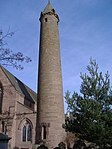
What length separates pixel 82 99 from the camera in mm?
19688

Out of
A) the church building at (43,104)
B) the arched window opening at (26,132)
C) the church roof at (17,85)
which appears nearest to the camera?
the church building at (43,104)

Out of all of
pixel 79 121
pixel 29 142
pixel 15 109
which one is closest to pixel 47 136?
pixel 29 142

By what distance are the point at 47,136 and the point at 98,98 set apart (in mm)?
13476

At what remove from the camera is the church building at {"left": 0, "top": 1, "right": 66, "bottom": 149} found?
31266 millimetres

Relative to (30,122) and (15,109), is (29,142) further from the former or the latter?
(15,109)

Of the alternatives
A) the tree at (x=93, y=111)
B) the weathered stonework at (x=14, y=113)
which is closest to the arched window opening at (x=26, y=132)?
the weathered stonework at (x=14, y=113)

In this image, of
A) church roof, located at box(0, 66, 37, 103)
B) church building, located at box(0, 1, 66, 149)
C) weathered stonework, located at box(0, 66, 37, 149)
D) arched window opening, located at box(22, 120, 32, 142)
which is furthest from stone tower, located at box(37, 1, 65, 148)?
church roof, located at box(0, 66, 37, 103)

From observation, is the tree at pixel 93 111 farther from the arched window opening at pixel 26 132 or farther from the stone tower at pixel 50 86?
the arched window opening at pixel 26 132

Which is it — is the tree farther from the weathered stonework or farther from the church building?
the weathered stonework

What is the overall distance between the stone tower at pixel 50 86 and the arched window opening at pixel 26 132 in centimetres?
571

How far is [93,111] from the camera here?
60.0ft

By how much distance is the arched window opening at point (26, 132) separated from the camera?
3675 cm

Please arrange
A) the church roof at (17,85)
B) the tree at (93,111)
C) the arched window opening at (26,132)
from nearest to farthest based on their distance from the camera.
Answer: the tree at (93,111) → the arched window opening at (26,132) → the church roof at (17,85)

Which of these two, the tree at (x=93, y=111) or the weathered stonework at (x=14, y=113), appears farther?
the weathered stonework at (x=14, y=113)
